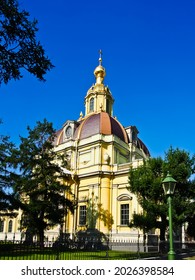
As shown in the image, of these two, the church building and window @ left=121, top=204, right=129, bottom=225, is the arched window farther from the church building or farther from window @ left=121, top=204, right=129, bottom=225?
window @ left=121, top=204, right=129, bottom=225

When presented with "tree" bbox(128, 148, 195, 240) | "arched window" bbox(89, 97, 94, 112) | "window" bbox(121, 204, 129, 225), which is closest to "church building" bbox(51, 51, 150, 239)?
"window" bbox(121, 204, 129, 225)

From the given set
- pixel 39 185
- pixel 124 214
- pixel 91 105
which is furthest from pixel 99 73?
pixel 39 185

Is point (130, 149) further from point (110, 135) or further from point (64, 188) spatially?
point (64, 188)

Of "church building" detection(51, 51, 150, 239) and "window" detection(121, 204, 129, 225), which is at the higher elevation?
"church building" detection(51, 51, 150, 239)

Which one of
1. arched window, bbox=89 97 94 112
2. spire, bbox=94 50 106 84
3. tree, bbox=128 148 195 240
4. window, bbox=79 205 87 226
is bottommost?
window, bbox=79 205 87 226

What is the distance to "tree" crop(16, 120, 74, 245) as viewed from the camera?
25734 millimetres

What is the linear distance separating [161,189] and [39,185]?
37.0ft

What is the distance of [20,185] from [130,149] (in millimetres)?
17755

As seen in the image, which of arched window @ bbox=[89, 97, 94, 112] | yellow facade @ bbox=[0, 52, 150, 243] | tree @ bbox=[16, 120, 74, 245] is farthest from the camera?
arched window @ bbox=[89, 97, 94, 112]

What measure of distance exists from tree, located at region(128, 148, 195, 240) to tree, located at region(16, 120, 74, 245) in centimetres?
726

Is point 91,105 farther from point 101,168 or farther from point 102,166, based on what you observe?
point 101,168

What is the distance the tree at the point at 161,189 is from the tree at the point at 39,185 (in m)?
7.26

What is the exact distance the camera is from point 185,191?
23906mm

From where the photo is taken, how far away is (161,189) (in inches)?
912
